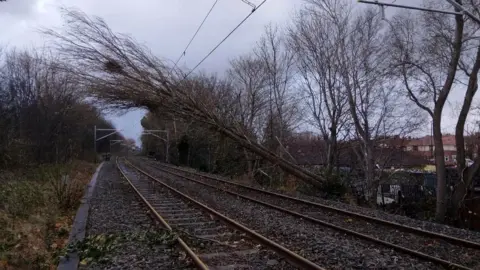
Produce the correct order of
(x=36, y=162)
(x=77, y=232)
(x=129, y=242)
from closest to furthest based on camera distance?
(x=129, y=242)
(x=77, y=232)
(x=36, y=162)

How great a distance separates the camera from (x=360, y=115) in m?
29.6

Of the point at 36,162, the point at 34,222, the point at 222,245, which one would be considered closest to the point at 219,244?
the point at 222,245

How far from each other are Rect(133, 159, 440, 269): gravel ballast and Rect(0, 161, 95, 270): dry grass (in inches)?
179

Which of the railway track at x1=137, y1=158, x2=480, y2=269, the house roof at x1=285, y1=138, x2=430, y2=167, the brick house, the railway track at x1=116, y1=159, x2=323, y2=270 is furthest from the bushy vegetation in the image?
the brick house

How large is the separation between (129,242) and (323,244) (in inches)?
159

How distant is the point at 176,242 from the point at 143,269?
5.47 ft

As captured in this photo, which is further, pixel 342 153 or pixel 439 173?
pixel 342 153

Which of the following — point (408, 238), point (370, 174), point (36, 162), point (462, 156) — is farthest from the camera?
point (36, 162)

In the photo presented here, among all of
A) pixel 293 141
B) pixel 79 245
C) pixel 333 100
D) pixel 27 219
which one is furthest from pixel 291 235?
pixel 293 141

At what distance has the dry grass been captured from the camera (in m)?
7.92

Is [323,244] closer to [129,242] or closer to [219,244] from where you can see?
[219,244]

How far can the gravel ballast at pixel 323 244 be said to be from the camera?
25.2 ft

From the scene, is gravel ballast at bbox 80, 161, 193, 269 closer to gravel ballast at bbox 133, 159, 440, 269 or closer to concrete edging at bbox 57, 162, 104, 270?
concrete edging at bbox 57, 162, 104, 270

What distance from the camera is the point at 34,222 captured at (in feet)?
38.0
